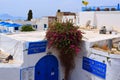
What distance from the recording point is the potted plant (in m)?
11.8

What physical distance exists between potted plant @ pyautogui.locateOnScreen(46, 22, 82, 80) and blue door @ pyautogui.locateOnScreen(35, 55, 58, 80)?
59cm

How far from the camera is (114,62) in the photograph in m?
10.4

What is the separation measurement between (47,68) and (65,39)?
1955 mm

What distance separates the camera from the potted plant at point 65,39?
11795 mm

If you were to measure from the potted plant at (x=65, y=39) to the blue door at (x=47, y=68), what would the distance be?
591mm

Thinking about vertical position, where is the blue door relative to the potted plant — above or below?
below

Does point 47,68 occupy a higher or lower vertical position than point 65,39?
lower

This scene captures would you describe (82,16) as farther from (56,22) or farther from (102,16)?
(56,22)

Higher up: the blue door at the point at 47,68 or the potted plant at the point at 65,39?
the potted plant at the point at 65,39

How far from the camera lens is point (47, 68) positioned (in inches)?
489

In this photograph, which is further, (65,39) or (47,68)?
(47,68)

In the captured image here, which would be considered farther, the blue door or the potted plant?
the blue door

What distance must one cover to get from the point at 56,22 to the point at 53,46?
4.37 feet

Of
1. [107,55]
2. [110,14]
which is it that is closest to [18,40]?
[107,55]
